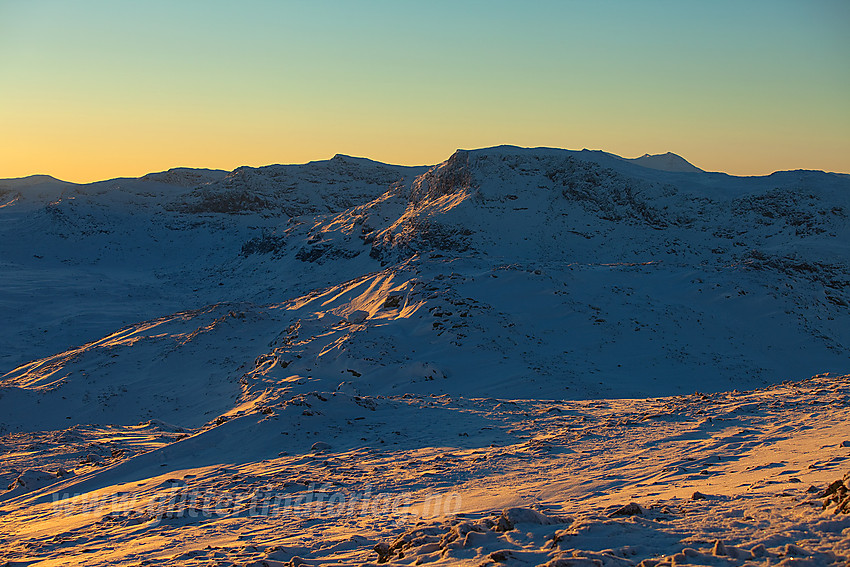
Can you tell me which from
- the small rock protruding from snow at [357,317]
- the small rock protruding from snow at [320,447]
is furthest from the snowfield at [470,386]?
the small rock protruding from snow at [357,317]

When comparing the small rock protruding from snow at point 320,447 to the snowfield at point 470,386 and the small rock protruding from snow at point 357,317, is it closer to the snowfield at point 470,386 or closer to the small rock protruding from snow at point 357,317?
the snowfield at point 470,386

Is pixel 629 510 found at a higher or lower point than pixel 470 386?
higher

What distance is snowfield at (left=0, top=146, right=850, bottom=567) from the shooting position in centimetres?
757

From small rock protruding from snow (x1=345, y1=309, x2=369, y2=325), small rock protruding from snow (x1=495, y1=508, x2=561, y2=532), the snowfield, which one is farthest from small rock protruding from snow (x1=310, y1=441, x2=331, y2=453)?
small rock protruding from snow (x1=345, y1=309, x2=369, y2=325)

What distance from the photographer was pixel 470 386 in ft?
70.8

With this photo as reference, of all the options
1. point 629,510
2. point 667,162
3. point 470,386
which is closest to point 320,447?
point 629,510

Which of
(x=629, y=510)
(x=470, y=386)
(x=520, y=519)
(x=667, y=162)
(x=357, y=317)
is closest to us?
(x=629, y=510)

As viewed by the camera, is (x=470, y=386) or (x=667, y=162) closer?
(x=470, y=386)

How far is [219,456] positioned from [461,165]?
40.8 meters

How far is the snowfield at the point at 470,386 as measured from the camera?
7.57m

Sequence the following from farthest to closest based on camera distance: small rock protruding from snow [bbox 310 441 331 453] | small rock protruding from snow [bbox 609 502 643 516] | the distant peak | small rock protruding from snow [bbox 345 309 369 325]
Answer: the distant peak, small rock protruding from snow [bbox 345 309 369 325], small rock protruding from snow [bbox 310 441 331 453], small rock protruding from snow [bbox 609 502 643 516]

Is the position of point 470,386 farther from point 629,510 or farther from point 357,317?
point 629,510

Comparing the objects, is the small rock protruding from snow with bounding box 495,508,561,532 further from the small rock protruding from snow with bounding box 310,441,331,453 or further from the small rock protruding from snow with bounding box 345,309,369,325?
the small rock protruding from snow with bounding box 345,309,369,325

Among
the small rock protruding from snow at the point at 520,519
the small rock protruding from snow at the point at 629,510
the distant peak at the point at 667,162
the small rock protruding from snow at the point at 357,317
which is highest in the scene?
the distant peak at the point at 667,162
